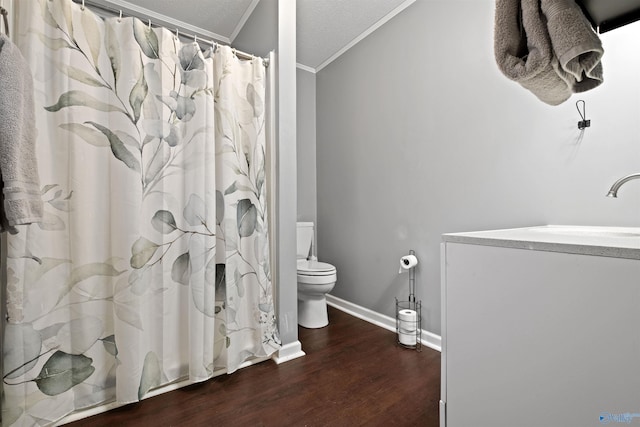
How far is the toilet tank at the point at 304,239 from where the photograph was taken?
2.85m

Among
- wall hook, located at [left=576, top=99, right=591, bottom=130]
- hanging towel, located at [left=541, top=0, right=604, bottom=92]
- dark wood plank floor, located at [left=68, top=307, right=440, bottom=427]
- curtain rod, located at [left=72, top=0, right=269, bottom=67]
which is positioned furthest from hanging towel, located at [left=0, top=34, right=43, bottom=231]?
wall hook, located at [left=576, top=99, right=591, bottom=130]

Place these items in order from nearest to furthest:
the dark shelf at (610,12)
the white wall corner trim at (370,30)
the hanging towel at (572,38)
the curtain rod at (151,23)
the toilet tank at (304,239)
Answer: the hanging towel at (572,38) < the dark shelf at (610,12) < the curtain rod at (151,23) < the white wall corner trim at (370,30) < the toilet tank at (304,239)

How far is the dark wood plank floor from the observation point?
52.4 inches

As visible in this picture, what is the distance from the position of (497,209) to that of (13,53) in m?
2.17

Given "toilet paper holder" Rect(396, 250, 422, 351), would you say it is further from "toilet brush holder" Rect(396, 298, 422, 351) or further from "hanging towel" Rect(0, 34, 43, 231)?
"hanging towel" Rect(0, 34, 43, 231)

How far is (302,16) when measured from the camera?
241cm

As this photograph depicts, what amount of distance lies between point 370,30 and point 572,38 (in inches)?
84.8

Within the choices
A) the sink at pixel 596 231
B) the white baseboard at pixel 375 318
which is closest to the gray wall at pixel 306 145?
the white baseboard at pixel 375 318

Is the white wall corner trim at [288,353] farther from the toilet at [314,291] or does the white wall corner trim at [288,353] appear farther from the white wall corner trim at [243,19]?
the white wall corner trim at [243,19]

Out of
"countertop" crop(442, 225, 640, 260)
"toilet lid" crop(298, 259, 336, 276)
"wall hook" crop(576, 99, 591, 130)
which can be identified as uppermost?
"wall hook" crop(576, 99, 591, 130)

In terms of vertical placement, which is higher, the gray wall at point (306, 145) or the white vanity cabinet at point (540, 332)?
the gray wall at point (306, 145)

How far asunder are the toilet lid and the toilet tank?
0.19 m

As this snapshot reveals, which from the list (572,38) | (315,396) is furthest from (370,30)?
(315,396)

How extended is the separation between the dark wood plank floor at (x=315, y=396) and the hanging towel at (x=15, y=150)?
1.01 meters
